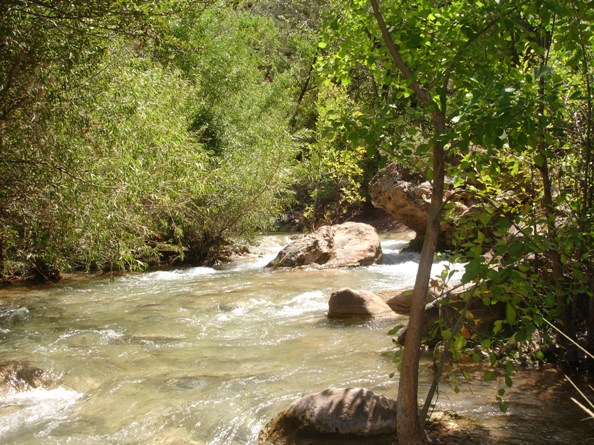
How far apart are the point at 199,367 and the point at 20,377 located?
1826 mm

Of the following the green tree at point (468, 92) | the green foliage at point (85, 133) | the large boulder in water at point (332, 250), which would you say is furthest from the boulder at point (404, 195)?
the green tree at point (468, 92)

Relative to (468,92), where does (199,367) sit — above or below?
below

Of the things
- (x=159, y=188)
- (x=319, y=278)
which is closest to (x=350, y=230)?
(x=319, y=278)

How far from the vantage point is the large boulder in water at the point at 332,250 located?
14594 millimetres

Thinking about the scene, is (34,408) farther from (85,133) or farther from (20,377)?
(85,133)

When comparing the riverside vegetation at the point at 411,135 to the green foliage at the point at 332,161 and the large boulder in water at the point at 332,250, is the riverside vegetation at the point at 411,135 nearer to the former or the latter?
the green foliage at the point at 332,161

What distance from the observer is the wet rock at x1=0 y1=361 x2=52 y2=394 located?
5688 millimetres

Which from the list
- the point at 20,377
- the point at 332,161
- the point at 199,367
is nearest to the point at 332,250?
the point at 332,161

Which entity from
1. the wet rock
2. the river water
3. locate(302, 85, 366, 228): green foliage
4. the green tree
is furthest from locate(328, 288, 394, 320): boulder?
the green tree

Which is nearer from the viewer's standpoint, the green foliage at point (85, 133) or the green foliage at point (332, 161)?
the green foliage at point (332, 161)

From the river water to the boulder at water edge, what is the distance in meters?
0.42

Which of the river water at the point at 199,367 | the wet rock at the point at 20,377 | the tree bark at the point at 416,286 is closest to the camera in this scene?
the tree bark at the point at 416,286

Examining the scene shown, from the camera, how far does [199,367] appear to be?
657 cm

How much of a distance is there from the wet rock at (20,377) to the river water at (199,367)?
0.36 feet
